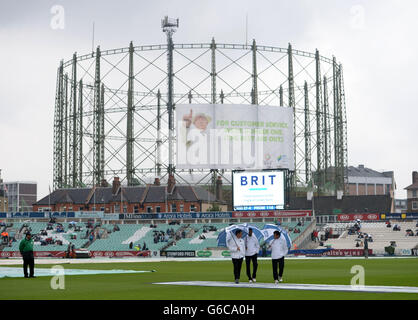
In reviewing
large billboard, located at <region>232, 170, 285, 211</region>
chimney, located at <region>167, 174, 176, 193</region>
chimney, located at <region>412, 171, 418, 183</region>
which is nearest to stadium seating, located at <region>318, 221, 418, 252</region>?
large billboard, located at <region>232, 170, 285, 211</region>

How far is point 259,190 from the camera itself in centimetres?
6109

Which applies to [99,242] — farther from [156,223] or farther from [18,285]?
[18,285]

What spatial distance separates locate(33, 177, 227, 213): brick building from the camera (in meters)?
96.8

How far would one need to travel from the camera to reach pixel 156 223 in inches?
3260

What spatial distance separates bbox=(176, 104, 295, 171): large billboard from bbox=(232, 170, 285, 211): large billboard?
83.5 ft

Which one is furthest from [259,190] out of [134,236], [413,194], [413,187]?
[413,194]

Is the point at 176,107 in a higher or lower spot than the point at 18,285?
higher

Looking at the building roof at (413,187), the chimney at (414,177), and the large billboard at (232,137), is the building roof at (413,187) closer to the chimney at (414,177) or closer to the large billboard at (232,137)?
the chimney at (414,177)

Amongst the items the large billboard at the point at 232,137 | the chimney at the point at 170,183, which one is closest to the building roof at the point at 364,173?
the chimney at the point at 170,183

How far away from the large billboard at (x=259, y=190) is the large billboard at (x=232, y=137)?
83.5 ft

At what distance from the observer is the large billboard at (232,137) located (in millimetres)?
86938

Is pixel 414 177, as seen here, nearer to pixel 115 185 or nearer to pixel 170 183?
pixel 170 183

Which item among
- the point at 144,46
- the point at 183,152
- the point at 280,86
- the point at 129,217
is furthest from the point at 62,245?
the point at 280,86
